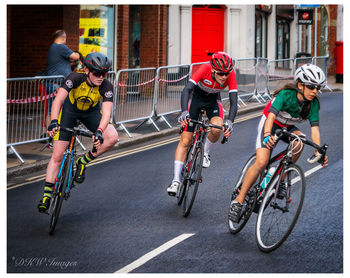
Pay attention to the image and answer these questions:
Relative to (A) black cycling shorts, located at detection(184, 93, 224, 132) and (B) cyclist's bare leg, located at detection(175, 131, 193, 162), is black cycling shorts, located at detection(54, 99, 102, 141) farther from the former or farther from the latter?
(A) black cycling shorts, located at detection(184, 93, 224, 132)

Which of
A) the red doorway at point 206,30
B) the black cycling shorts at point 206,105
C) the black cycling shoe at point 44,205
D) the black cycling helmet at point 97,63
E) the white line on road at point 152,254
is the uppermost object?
the red doorway at point 206,30

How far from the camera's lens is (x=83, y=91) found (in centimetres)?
741

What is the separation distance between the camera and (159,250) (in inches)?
258

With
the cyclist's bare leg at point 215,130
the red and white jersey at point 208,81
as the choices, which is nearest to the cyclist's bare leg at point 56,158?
the red and white jersey at point 208,81

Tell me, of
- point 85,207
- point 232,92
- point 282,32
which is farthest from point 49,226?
point 282,32

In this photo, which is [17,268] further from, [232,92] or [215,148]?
[215,148]

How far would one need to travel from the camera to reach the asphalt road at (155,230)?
6.12 m

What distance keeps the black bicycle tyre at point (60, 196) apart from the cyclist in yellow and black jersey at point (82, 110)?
0.20m

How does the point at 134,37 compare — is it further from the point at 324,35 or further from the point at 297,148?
the point at 324,35

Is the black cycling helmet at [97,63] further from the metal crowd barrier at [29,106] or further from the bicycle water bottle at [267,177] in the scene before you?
the metal crowd barrier at [29,106]

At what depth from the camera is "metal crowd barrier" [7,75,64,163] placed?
1120 centimetres

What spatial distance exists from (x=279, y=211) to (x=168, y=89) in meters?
9.17

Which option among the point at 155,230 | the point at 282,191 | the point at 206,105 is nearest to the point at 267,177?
the point at 282,191

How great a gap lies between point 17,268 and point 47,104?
21.1 ft
